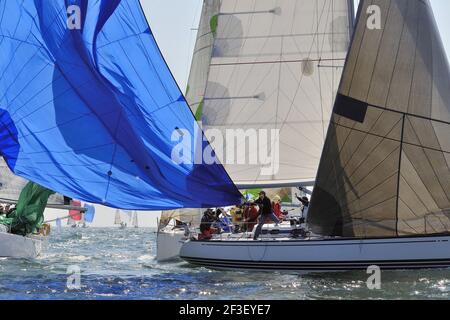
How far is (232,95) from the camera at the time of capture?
21438 millimetres

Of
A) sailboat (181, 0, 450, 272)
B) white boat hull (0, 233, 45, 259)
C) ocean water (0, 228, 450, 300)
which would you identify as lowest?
ocean water (0, 228, 450, 300)

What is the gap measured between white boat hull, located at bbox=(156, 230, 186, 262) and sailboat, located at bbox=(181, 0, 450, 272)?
22.5ft

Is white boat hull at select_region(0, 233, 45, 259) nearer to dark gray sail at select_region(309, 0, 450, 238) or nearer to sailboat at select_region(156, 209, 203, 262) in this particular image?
sailboat at select_region(156, 209, 203, 262)

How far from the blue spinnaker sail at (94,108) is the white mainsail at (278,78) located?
4.98 m

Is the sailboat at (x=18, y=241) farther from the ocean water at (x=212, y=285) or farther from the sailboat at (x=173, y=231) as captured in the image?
the ocean water at (x=212, y=285)

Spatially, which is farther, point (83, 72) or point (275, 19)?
point (275, 19)

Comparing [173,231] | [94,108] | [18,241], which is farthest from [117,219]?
[94,108]

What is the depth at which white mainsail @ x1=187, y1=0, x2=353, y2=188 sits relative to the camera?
67.8 feet

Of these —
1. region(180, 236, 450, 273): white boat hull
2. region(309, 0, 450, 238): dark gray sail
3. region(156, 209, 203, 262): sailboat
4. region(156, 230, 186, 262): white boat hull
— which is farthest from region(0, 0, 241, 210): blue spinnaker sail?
region(156, 230, 186, 262): white boat hull

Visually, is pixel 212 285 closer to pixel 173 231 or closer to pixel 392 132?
pixel 392 132

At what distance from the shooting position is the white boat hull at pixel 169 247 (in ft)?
75.4
